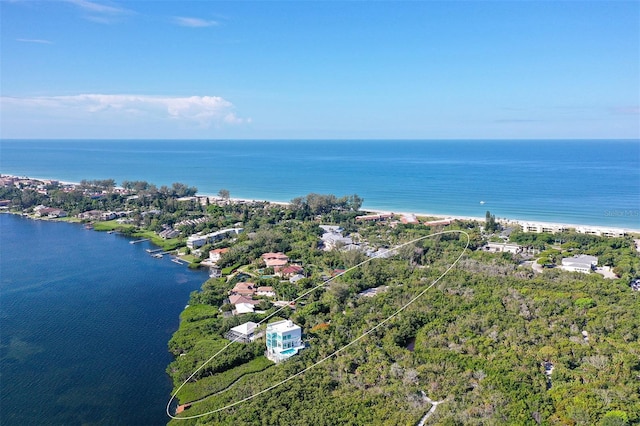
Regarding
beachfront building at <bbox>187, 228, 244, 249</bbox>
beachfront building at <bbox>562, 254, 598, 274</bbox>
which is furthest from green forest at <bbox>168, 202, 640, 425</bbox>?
beachfront building at <bbox>187, 228, 244, 249</bbox>

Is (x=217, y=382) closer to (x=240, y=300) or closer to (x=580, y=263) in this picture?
(x=240, y=300)

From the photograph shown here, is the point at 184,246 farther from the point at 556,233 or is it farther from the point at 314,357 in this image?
the point at 556,233

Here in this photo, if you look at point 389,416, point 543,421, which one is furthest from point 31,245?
point 543,421

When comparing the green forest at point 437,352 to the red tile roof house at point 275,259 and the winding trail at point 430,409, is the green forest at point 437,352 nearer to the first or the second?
the winding trail at point 430,409

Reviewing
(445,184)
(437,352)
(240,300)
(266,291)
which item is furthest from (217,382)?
(445,184)

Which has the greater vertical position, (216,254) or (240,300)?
(240,300)

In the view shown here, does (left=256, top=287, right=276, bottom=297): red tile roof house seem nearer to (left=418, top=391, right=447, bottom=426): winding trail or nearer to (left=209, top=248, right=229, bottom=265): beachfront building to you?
(left=209, top=248, right=229, bottom=265): beachfront building

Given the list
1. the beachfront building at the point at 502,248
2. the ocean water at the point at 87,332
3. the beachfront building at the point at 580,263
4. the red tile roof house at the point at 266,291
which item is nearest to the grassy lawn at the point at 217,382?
the ocean water at the point at 87,332
